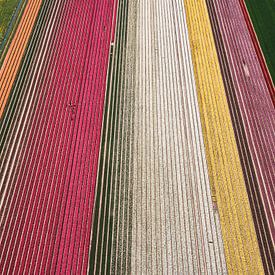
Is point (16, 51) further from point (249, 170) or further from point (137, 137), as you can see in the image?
point (249, 170)

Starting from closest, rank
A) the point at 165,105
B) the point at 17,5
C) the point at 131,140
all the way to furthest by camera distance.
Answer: the point at 131,140 → the point at 165,105 → the point at 17,5

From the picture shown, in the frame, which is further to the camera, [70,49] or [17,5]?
[17,5]

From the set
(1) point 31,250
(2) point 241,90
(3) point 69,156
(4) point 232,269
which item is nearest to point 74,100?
(3) point 69,156

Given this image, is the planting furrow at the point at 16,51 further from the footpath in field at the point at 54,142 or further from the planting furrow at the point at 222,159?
the planting furrow at the point at 222,159

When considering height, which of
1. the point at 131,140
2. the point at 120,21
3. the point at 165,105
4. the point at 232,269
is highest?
the point at 120,21

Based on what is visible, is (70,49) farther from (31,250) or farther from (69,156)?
(31,250)

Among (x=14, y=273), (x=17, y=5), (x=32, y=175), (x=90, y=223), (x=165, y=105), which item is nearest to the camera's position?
(x=14, y=273)

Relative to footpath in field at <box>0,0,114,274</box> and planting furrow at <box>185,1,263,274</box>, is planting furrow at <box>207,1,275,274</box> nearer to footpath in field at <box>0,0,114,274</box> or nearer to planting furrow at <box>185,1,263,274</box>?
planting furrow at <box>185,1,263,274</box>

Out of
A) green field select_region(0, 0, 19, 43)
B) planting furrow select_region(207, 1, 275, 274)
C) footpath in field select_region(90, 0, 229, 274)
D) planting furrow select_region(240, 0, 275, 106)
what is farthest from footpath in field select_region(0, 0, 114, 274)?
planting furrow select_region(240, 0, 275, 106)
